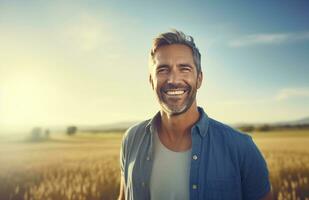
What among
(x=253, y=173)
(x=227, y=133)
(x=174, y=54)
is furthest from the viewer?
(x=174, y=54)

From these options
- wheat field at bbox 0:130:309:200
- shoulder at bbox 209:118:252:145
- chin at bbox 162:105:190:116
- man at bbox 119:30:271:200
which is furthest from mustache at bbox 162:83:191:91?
wheat field at bbox 0:130:309:200

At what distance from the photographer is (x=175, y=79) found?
200 centimetres

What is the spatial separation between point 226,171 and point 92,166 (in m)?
4.88

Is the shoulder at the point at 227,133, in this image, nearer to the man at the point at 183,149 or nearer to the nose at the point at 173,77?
the man at the point at 183,149

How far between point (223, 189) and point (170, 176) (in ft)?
0.89

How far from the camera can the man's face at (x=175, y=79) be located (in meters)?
2.01

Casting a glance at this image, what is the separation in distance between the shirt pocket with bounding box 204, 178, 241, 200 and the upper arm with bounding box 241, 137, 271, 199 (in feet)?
0.12

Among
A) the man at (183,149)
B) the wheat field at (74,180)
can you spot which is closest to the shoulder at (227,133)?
the man at (183,149)

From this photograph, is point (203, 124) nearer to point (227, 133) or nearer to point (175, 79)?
point (227, 133)

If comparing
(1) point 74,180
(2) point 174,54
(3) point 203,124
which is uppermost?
(2) point 174,54

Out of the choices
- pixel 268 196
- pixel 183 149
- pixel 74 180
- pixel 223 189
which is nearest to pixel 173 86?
pixel 183 149

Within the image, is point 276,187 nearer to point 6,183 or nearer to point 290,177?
point 290,177

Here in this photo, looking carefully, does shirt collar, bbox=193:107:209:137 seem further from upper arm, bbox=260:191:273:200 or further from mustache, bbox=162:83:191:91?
upper arm, bbox=260:191:273:200

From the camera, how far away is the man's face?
6.59 feet
